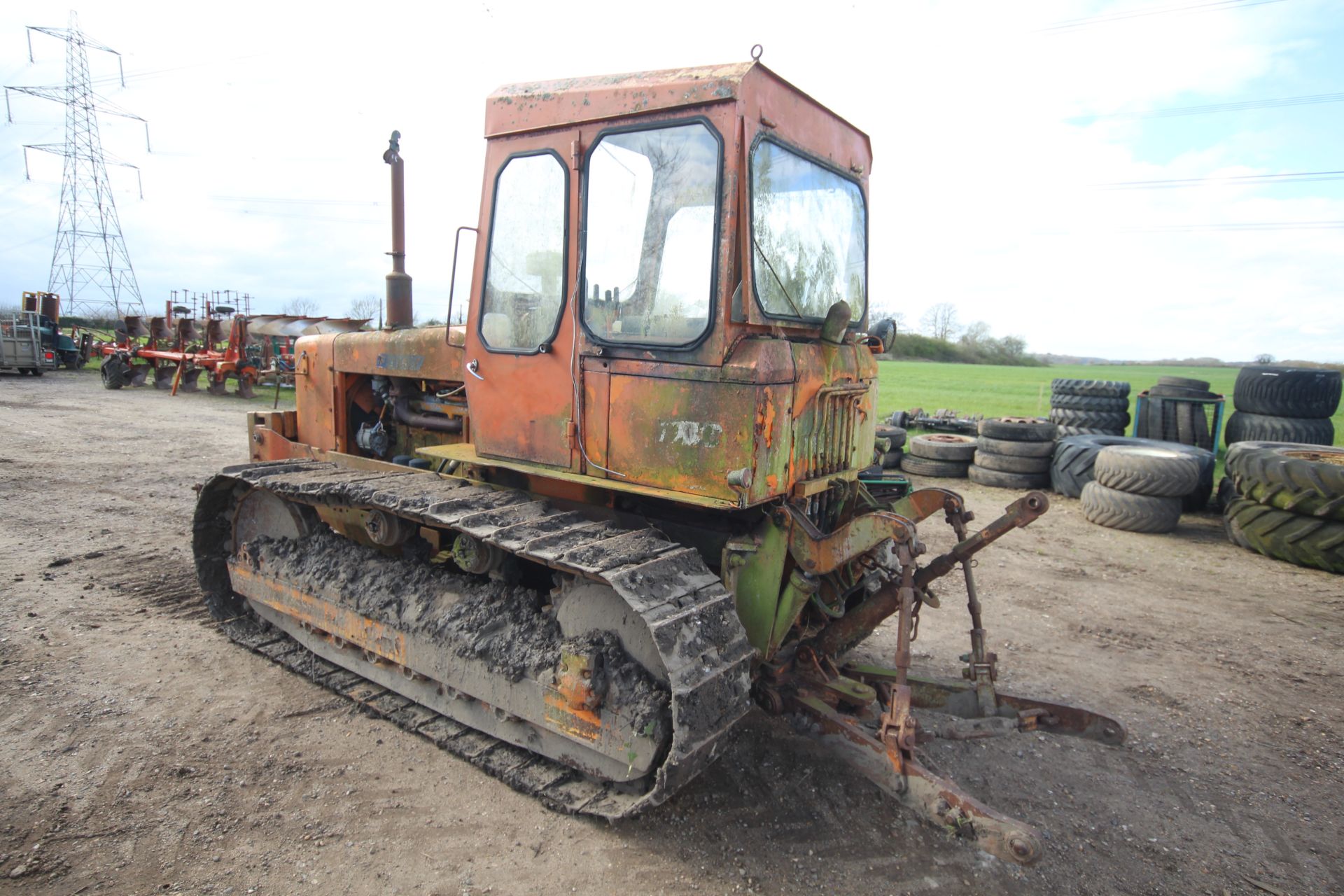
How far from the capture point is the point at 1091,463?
9.79 meters

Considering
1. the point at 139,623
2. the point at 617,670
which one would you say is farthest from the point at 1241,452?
the point at 139,623

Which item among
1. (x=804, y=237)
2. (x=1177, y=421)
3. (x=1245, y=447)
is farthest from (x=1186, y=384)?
(x=804, y=237)

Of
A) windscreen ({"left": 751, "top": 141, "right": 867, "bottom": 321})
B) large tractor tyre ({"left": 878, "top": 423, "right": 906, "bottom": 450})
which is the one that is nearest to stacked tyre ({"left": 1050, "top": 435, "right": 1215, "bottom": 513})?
large tractor tyre ({"left": 878, "top": 423, "right": 906, "bottom": 450})

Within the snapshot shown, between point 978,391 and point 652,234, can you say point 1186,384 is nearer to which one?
point 652,234

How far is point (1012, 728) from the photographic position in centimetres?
366

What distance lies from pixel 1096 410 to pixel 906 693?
33.5ft

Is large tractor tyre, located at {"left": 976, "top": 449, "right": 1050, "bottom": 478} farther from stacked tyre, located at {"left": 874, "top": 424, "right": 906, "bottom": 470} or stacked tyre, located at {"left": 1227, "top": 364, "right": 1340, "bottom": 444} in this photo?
stacked tyre, located at {"left": 1227, "top": 364, "right": 1340, "bottom": 444}

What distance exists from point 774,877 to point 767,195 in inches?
110

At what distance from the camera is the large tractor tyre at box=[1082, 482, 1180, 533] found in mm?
8508

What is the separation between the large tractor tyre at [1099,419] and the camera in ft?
38.0

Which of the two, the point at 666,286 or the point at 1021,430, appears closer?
the point at 666,286

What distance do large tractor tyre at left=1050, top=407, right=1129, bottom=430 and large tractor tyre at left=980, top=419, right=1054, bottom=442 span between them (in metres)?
1.33

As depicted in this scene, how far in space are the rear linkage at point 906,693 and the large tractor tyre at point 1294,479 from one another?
5231 millimetres

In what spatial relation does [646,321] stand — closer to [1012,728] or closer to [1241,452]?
[1012,728]
